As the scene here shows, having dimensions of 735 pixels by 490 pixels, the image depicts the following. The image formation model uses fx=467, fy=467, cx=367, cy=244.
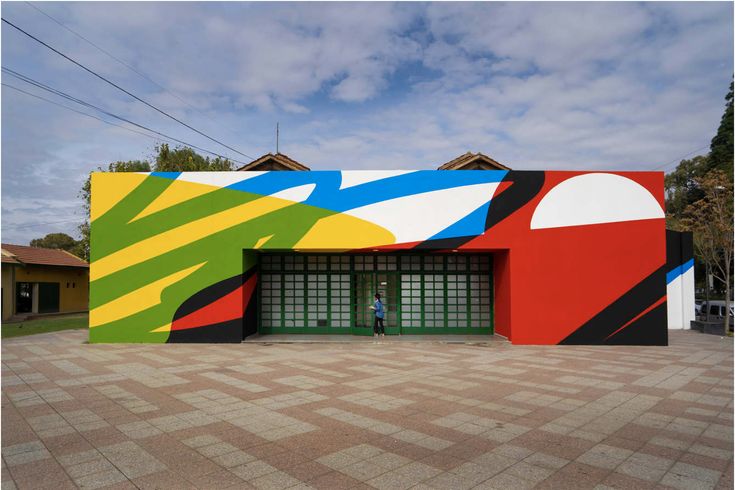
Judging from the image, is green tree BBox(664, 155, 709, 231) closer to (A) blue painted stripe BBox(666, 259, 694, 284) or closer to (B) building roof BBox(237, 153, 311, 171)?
(A) blue painted stripe BBox(666, 259, 694, 284)

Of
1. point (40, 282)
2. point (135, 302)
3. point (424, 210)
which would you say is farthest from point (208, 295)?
point (40, 282)

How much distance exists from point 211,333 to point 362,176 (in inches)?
273

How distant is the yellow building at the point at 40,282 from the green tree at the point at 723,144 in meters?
49.5

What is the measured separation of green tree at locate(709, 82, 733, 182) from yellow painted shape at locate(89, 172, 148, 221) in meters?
42.1

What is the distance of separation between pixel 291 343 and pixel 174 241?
5.01 m

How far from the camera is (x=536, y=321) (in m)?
14.5

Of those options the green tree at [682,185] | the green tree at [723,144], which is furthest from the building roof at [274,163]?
the green tree at [682,185]

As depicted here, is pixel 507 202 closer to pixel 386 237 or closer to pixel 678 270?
pixel 386 237

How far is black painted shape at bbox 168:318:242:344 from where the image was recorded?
14.8m

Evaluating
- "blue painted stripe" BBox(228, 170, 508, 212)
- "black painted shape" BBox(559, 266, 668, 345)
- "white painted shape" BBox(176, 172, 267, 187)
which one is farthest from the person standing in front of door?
"black painted shape" BBox(559, 266, 668, 345)

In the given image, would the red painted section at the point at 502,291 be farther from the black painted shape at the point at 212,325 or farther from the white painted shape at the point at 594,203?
the black painted shape at the point at 212,325

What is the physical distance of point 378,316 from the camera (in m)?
15.5

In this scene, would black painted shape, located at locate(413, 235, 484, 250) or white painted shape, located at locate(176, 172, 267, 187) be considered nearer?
black painted shape, located at locate(413, 235, 484, 250)

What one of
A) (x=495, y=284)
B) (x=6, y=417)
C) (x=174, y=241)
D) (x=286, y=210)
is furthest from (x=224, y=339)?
(x=495, y=284)
